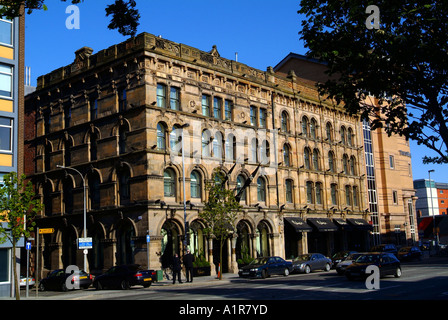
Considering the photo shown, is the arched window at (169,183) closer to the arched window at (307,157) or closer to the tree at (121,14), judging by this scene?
the arched window at (307,157)

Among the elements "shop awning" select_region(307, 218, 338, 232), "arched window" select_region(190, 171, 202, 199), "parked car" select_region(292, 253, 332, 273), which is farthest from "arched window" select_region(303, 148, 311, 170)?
"arched window" select_region(190, 171, 202, 199)

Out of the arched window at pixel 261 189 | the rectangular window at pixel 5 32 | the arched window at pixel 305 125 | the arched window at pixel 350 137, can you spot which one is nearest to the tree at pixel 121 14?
the rectangular window at pixel 5 32

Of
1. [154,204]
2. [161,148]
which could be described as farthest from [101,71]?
[154,204]

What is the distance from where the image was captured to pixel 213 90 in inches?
1554

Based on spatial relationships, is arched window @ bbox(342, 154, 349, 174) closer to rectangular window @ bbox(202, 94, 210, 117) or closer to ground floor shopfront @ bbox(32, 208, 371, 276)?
ground floor shopfront @ bbox(32, 208, 371, 276)

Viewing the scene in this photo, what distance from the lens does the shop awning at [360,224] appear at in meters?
51.2

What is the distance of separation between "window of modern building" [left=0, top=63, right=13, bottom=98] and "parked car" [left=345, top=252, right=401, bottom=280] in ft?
68.3

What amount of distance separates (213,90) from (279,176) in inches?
400

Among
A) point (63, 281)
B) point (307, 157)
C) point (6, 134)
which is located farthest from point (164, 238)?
point (307, 157)

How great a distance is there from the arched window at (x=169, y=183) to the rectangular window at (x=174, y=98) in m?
4.71

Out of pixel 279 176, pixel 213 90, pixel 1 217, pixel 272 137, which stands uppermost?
pixel 213 90

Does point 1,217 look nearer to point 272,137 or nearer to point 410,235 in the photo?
point 272,137

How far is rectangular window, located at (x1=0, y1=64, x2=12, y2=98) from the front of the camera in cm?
2817
